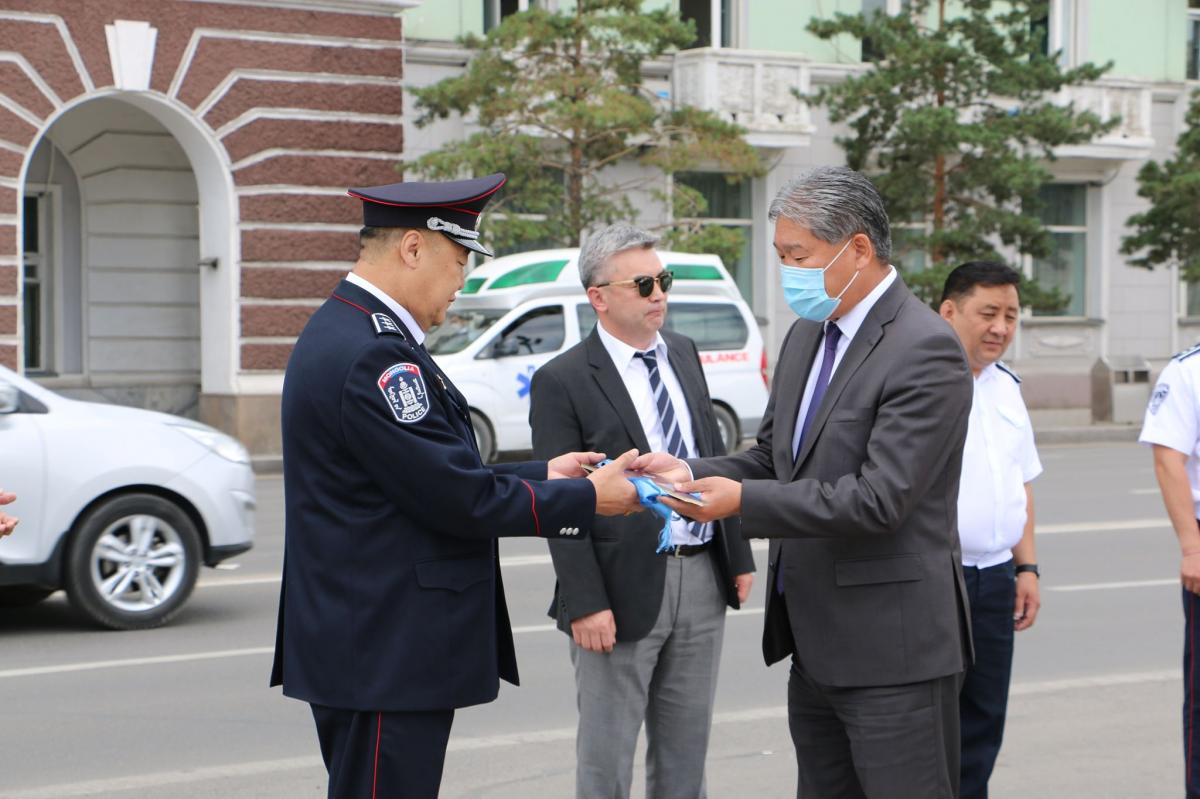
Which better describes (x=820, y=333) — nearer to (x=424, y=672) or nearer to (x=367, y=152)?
(x=424, y=672)

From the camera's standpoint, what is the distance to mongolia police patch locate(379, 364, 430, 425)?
11.7ft

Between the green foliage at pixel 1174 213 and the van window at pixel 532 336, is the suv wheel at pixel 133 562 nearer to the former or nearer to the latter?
the van window at pixel 532 336

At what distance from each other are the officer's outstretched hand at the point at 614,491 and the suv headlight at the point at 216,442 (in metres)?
5.94

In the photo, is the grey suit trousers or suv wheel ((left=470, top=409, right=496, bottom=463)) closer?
the grey suit trousers

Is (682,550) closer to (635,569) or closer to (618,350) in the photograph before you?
(635,569)

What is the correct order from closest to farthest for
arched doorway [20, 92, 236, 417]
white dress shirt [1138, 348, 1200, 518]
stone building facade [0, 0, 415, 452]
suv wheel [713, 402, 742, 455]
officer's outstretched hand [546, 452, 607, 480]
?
1. officer's outstretched hand [546, 452, 607, 480]
2. white dress shirt [1138, 348, 1200, 518]
3. suv wheel [713, 402, 742, 455]
4. stone building facade [0, 0, 415, 452]
5. arched doorway [20, 92, 236, 417]

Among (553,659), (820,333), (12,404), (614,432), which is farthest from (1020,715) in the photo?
(12,404)

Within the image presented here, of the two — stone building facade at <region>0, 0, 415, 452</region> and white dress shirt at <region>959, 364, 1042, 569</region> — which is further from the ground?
stone building facade at <region>0, 0, 415, 452</region>

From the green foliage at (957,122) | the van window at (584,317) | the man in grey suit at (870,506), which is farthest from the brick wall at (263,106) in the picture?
the man in grey suit at (870,506)

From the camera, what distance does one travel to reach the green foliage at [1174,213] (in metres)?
26.1

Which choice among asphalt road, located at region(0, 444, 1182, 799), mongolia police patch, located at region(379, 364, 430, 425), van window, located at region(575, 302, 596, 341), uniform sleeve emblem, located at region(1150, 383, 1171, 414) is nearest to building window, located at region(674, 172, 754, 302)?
van window, located at region(575, 302, 596, 341)

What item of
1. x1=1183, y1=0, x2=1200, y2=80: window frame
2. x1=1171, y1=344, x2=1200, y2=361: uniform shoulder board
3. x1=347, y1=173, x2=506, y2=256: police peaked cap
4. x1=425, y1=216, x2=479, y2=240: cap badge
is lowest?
x1=1171, y1=344, x2=1200, y2=361: uniform shoulder board

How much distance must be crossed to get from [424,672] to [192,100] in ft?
59.5

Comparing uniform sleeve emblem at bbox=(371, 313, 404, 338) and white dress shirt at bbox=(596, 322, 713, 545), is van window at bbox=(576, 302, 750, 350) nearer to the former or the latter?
white dress shirt at bbox=(596, 322, 713, 545)
